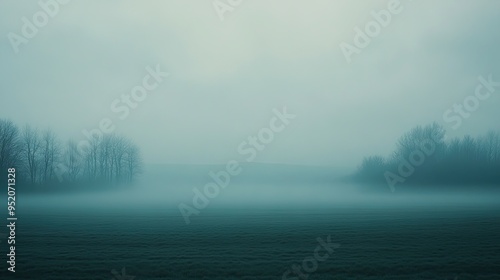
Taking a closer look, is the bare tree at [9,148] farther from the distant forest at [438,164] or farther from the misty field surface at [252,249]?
the distant forest at [438,164]

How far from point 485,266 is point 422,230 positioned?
10686 millimetres

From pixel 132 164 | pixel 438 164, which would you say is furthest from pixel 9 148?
pixel 438 164

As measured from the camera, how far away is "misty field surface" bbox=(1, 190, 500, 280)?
1598cm

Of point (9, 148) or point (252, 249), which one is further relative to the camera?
point (9, 148)

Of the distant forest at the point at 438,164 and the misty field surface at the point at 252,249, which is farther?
the distant forest at the point at 438,164

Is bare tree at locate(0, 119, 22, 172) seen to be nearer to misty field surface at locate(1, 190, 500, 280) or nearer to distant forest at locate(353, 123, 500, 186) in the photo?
misty field surface at locate(1, 190, 500, 280)

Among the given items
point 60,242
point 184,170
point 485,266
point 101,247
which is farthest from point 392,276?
point 184,170

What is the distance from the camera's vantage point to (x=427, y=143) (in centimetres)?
11331

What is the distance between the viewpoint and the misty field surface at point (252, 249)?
1598cm

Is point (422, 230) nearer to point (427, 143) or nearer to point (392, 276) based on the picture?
point (392, 276)

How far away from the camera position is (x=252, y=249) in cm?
2053

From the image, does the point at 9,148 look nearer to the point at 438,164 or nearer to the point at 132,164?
the point at 132,164

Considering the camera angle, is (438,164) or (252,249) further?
(438,164)

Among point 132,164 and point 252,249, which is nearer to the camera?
point 252,249
